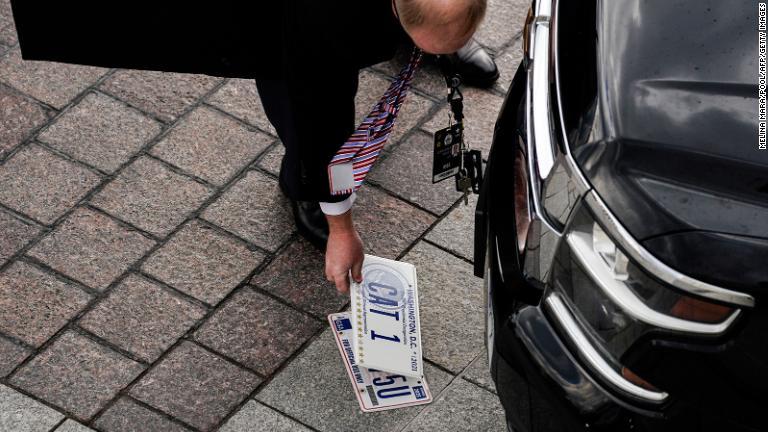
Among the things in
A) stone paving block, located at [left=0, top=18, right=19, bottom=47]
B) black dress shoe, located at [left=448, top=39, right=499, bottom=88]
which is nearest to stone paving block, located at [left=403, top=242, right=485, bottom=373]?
black dress shoe, located at [left=448, top=39, right=499, bottom=88]

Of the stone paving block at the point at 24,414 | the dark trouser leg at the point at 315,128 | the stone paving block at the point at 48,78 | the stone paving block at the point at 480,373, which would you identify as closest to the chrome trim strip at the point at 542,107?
the dark trouser leg at the point at 315,128

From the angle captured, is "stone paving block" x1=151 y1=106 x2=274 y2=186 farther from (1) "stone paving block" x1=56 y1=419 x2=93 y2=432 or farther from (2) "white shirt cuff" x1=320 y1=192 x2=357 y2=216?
(1) "stone paving block" x1=56 y1=419 x2=93 y2=432

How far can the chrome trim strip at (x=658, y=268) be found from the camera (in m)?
2.14

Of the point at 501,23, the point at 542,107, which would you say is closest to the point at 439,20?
the point at 542,107

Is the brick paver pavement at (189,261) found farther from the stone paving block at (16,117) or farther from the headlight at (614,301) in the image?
the headlight at (614,301)

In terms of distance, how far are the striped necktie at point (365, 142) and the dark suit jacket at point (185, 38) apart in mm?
261

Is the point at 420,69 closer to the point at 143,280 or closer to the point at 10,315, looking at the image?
the point at 143,280

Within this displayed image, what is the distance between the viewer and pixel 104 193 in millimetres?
3895

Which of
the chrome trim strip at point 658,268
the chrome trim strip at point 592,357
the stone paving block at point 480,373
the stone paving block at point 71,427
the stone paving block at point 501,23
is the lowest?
the stone paving block at point 71,427

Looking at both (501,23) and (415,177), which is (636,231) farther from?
(501,23)

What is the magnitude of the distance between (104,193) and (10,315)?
0.55m

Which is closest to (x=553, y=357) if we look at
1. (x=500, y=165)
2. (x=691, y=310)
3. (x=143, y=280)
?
(x=691, y=310)

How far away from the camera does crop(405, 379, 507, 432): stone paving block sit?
10.7ft

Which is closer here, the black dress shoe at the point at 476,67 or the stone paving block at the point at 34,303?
the stone paving block at the point at 34,303
